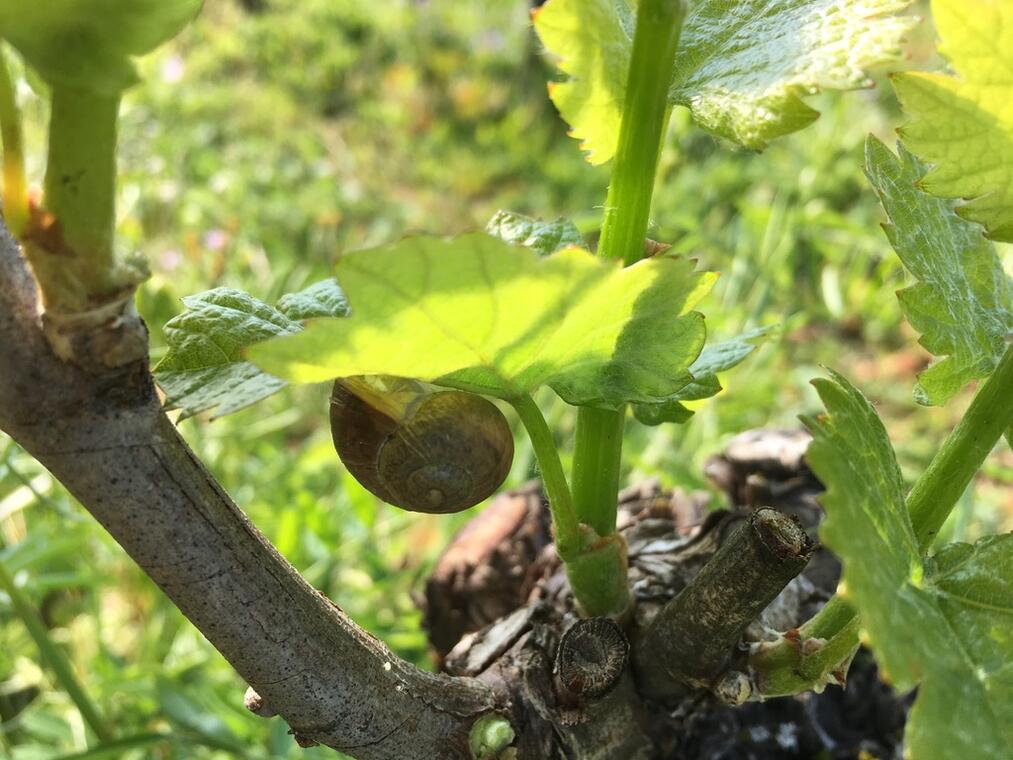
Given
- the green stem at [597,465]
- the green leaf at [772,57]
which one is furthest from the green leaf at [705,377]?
the green leaf at [772,57]

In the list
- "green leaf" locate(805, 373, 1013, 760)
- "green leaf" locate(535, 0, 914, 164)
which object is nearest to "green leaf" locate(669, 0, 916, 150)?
"green leaf" locate(535, 0, 914, 164)

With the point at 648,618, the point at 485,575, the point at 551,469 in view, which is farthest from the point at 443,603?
the point at 551,469

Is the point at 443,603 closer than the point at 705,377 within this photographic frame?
No

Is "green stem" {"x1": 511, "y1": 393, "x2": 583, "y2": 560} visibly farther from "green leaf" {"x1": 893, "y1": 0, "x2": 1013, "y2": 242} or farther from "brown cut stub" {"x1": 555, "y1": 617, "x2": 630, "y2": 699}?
"green leaf" {"x1": 893, "y1": 0, "x2": 1013, "y2": 242}

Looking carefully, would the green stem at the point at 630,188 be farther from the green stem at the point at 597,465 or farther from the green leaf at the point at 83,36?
the green leaf at the point at 83,36

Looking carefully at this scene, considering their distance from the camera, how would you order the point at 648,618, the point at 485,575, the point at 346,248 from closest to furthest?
the point at 648,618 → the point at 485,575 → the point at 346,248

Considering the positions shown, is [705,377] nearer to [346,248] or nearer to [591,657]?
[591,657]
